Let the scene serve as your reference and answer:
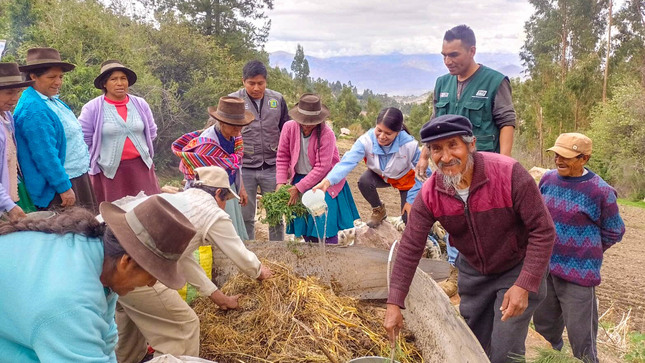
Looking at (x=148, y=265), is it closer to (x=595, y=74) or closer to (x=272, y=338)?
(x=272, y=338)

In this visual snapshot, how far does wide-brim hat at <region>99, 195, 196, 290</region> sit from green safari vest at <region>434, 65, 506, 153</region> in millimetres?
2431

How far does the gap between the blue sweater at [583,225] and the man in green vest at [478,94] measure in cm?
51

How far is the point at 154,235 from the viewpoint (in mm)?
1748

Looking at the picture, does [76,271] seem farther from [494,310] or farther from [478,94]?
[478,94]

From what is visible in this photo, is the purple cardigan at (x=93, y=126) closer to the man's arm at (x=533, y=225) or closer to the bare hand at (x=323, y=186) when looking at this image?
the bare hand at (x=323, y=186)

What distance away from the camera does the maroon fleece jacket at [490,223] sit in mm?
2262

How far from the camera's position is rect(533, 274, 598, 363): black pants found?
10.2 feet

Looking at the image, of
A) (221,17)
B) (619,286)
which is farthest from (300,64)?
(619,286)

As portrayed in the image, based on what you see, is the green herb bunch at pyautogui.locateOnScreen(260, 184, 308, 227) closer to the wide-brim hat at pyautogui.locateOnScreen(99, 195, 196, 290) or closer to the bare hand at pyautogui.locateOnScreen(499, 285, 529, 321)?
the bare hand at pyautogui.locateOnScreen(499, 285, 529, 321)

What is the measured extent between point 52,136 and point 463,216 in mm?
3124

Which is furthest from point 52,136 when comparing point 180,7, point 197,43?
point 180,7

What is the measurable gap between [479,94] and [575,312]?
5.22 ft

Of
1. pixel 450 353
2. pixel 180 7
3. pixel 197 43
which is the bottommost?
pixel 450 353

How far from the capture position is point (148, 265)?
1.70 m
